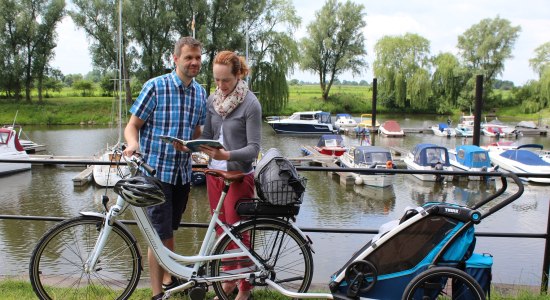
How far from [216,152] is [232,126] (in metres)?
0.24

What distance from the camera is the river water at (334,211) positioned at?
1077cm

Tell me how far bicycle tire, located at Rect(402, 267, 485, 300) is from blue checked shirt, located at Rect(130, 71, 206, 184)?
150 cm

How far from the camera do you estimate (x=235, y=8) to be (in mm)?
37125

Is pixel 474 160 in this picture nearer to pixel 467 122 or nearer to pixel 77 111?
pixel 467 122

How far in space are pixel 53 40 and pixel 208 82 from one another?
48.2ft

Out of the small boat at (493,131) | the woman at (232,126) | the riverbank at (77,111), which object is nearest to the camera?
the woman at (232,126)

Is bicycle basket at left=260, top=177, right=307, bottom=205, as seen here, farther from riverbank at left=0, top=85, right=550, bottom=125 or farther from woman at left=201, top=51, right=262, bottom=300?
riverbank at left=0, top=85, right=550, bottom=125

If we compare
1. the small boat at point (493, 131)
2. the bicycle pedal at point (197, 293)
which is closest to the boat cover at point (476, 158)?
the small boat at point (493, 131)

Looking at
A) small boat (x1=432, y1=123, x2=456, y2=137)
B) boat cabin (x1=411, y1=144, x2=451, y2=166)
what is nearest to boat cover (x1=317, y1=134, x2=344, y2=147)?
boat cabin (x1=411, y1=144, x2=451, y2=166)

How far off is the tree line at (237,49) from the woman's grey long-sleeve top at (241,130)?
96.0ft

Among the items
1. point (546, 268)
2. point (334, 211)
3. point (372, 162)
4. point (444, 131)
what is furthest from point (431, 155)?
point (546, 268)

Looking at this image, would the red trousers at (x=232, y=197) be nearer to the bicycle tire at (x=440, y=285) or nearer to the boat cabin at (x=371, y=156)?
the bicycle tire at (x=440, y=285)

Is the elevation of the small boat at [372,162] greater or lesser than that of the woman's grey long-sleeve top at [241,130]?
lesser

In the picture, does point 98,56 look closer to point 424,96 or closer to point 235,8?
point 235,8
